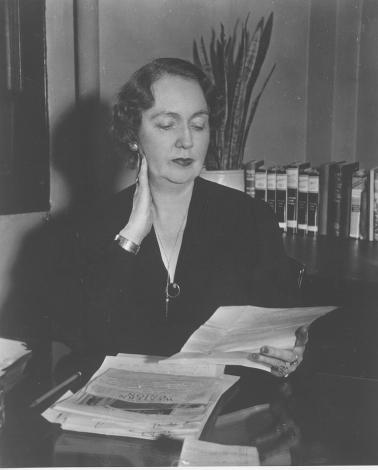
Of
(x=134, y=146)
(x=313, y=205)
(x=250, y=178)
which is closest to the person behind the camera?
(x=134, y=146)

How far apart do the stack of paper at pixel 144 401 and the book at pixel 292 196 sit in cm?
153

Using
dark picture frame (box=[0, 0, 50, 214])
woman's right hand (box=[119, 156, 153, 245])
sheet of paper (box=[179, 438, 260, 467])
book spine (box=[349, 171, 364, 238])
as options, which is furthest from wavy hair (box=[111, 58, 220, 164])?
sheet of paper (box=[179, 438, 260, 467])

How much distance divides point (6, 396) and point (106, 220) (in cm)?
86

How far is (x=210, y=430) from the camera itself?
0.83 meters

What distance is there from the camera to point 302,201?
8.01 ft

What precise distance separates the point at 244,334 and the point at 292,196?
4.78 feet

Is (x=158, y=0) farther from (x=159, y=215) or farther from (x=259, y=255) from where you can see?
(x=259, y=255)

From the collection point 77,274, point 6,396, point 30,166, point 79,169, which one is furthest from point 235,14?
point 6,396

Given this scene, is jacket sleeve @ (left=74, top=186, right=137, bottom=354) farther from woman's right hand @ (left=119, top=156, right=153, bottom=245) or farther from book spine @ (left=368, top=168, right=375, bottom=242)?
book spine @ (left=368, top=168, right=375, bottom=242)

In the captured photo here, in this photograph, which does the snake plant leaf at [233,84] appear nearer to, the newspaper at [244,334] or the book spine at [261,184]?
the book spine at [261,184]

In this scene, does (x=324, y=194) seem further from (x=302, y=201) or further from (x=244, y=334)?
(x=244, y=334)

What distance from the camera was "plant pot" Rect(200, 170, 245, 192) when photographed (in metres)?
2.30

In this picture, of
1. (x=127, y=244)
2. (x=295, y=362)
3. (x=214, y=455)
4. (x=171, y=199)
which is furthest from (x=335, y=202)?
(x=214, y=455)

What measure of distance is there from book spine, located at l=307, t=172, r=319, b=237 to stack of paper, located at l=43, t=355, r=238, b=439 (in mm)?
1522
